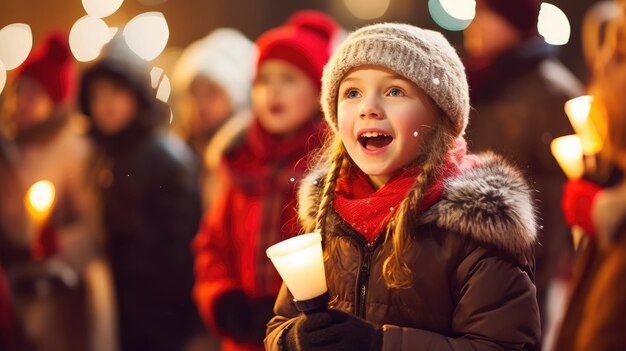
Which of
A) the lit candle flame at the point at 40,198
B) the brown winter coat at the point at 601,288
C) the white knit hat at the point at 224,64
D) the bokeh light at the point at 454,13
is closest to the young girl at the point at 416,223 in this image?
the brown winter coat at the point at 601,288

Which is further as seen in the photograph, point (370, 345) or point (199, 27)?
point (199, 27)

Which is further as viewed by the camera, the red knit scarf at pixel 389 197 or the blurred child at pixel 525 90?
the blurred child at pixel 525 90

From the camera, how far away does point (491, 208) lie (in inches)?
70.4

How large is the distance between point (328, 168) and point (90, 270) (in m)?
2.53

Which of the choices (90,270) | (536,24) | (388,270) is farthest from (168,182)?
(388,270)

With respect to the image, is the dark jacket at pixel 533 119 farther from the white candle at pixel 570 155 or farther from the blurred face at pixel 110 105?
the blurred face at pixel 110 105

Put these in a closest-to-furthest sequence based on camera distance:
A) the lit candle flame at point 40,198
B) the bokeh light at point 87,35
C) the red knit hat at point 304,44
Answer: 1. the red knit hat at point 304,44
2. the lit candle flame at point 40,198
3. the bokeh light at point 87,35

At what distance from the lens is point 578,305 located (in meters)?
1.84

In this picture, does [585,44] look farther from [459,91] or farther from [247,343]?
[247,343]

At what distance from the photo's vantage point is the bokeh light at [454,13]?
2646 mm

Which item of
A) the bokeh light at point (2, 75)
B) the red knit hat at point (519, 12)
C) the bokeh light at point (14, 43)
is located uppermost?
the bokeh light at point (14, 43)

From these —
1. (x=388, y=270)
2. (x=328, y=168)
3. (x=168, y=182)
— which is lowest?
(x=388, y=270)

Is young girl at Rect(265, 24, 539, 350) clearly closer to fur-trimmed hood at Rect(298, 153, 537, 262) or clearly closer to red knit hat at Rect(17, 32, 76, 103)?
fur-trimmed hood at Rect(298, 153, 537, 262)

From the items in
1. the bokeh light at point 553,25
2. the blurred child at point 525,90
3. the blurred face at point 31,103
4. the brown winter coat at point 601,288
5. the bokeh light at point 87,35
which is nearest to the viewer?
the brown winter coat at point 601,288
